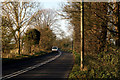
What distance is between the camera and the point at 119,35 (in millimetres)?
12477

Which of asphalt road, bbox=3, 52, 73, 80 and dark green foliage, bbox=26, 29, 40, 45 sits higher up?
dark green foliage, bbox=26, 29, 40, 45

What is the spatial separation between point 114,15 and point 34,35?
26.6 meters

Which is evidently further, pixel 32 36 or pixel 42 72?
pixel 32 36

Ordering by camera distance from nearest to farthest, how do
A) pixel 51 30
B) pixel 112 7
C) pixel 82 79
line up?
pixel 82 79, pixel 112 7, pixel 51 30

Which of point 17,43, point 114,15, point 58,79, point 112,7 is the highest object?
point 112,7

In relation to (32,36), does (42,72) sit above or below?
below

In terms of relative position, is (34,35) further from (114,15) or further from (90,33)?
(114,15)

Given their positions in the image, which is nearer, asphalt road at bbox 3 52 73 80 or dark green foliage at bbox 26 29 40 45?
asphalt road at bbox 3 52 73 80

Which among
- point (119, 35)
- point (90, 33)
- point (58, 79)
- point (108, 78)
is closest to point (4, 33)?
point (90, 33)

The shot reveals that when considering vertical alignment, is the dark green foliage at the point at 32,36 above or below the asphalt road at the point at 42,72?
above

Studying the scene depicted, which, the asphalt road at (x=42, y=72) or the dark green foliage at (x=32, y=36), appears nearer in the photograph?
the asphalt road at (x=42, y=72)

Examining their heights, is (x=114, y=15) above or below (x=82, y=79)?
above

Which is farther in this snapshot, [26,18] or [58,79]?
[26,18]

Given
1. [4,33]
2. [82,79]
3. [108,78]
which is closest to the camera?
[108,78]
